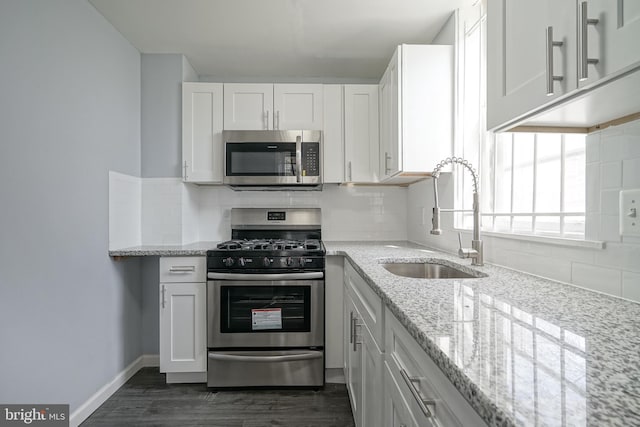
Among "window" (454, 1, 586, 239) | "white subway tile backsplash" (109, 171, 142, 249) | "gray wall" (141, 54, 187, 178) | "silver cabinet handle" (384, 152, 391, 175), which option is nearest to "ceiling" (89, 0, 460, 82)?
"gray wall" (141, 54, 187, 178)

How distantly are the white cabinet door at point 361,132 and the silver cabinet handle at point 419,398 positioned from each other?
1.96 meters

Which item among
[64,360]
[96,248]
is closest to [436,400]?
[64,360]

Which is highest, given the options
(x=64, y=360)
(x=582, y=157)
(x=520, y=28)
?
(x=520, y=28)

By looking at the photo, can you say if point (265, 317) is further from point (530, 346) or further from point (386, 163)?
point (530, 346)

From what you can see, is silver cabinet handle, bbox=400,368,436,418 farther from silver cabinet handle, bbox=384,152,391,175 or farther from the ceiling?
the ceiling

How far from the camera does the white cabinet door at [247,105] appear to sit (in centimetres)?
268

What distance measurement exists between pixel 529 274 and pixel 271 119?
2067mm

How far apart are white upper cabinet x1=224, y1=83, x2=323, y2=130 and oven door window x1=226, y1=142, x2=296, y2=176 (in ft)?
0.59

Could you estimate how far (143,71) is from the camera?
2.69 m

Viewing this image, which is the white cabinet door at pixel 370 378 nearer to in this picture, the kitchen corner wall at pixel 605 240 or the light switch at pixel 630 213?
the kitchen corner wall at pixel 605 240

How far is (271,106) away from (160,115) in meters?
0.89

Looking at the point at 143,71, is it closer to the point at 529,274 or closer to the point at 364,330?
the point at 364,330

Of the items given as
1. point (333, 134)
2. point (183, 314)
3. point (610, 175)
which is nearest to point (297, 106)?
point (333, 134)

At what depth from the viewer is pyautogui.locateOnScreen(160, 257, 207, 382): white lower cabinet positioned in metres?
2.35
